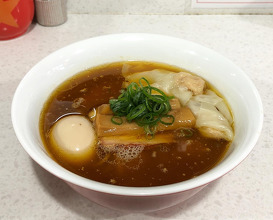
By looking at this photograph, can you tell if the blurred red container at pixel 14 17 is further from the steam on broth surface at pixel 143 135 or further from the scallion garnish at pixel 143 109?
the scallion garnish at pixel 143 109

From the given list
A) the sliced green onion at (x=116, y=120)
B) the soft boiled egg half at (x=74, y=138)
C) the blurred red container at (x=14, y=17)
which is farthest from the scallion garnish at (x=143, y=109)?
the blurred red container at (x=14, y=17)

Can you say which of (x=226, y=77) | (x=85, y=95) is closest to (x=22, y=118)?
(x=85, y=95)

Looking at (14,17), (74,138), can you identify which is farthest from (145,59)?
(14,17)

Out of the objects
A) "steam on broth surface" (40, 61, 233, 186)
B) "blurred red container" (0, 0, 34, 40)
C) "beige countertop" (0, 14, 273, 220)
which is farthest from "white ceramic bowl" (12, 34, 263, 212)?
"blurred red container" (0, 0, 34, 40)

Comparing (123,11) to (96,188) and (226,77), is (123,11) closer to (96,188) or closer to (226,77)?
(226,77)

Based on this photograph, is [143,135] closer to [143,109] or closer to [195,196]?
[143,109]

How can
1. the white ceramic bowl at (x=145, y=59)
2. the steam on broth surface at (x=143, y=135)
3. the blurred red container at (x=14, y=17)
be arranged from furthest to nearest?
the blurred red container at (x=14, y=17) < the steam on broth surface at (x=143, y=135) < the white ceramic bowl at (x=145, y=59)
